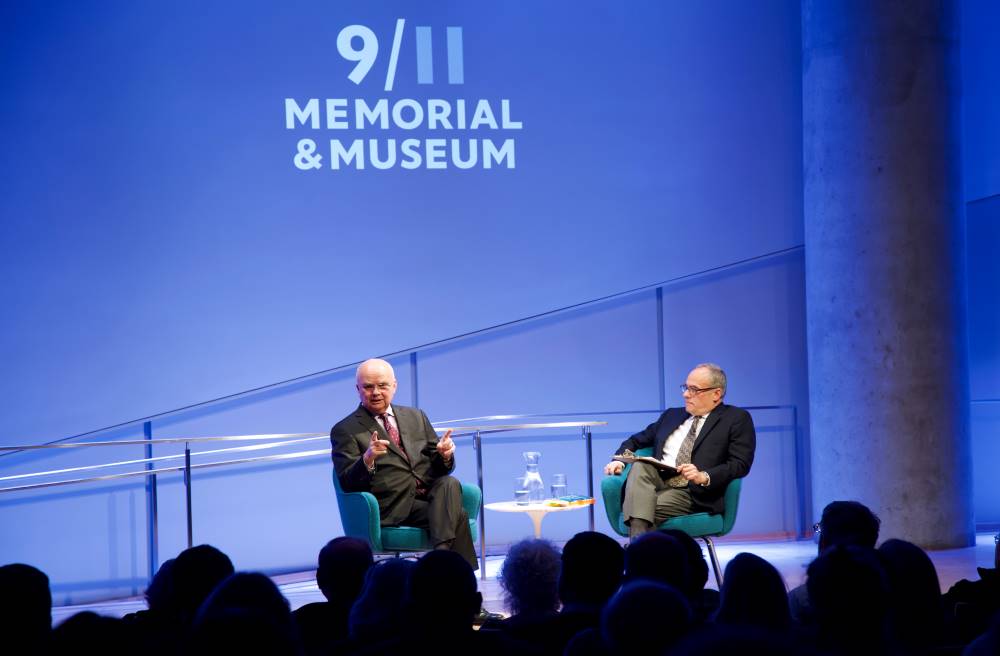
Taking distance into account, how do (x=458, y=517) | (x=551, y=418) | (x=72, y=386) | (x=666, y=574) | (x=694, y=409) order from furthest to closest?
(x=551, y=418)
(x=72, y=386)
(x=694, y=409)
(x=458, y=517)
(x=666, y=574)

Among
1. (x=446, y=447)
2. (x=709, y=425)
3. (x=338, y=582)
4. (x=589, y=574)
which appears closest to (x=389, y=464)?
(x=446, y=447)

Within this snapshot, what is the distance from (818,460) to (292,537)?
10.5 ft

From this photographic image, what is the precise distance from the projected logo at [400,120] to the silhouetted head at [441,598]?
191 inches

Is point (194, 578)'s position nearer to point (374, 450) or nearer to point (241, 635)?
point (241, 635)

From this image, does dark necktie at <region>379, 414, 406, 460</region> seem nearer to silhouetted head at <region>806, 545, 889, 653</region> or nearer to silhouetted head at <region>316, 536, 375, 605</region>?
silhouetted head at <region>316, 536, 375, 605</region>

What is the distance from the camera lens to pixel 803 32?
7.16 metres

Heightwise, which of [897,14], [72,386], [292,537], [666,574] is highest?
[897,14]

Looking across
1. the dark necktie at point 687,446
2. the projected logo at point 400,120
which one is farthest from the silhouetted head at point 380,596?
the projected logo at point 400,120

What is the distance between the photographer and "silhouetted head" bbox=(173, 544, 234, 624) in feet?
9.72

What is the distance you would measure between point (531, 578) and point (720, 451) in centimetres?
271

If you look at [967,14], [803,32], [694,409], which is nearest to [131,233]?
[694,409]

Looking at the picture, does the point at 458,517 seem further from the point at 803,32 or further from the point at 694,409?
the point at 803,32

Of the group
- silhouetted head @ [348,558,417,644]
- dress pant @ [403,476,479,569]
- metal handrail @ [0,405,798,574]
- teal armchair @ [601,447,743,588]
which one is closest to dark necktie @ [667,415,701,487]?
teal armchair @ [601,447,743,588]

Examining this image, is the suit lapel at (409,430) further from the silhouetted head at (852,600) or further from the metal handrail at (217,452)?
the silhouetted head at (852,600)
